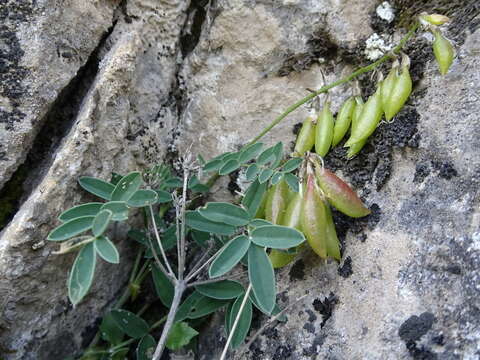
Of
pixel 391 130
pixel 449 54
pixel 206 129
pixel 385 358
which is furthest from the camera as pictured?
pixel 206 129

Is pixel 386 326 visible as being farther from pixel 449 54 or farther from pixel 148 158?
pixel 148 158

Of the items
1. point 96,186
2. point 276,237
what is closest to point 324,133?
point 276,237

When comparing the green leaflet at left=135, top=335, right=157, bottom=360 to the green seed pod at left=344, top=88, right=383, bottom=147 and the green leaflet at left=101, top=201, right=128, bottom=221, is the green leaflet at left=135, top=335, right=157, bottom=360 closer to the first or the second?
the green leaflet at left=101, top=201, right=128, bottom=221

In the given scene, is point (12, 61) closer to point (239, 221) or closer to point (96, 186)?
point (96, 186)

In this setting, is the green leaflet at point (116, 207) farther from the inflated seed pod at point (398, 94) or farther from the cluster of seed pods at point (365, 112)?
the inflated seed pod at point (398, 94)

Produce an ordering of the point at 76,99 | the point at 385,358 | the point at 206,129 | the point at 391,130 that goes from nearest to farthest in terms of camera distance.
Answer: the point at 385,358 → the point at 391,130 → the point at 76,99 → the point at 206,129

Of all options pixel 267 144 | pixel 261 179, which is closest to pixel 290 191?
pixel 261 179

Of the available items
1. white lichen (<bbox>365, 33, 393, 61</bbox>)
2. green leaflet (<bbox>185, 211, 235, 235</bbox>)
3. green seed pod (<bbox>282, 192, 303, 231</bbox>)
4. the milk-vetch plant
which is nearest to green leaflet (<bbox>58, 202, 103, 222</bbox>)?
the milk-vetch plant
